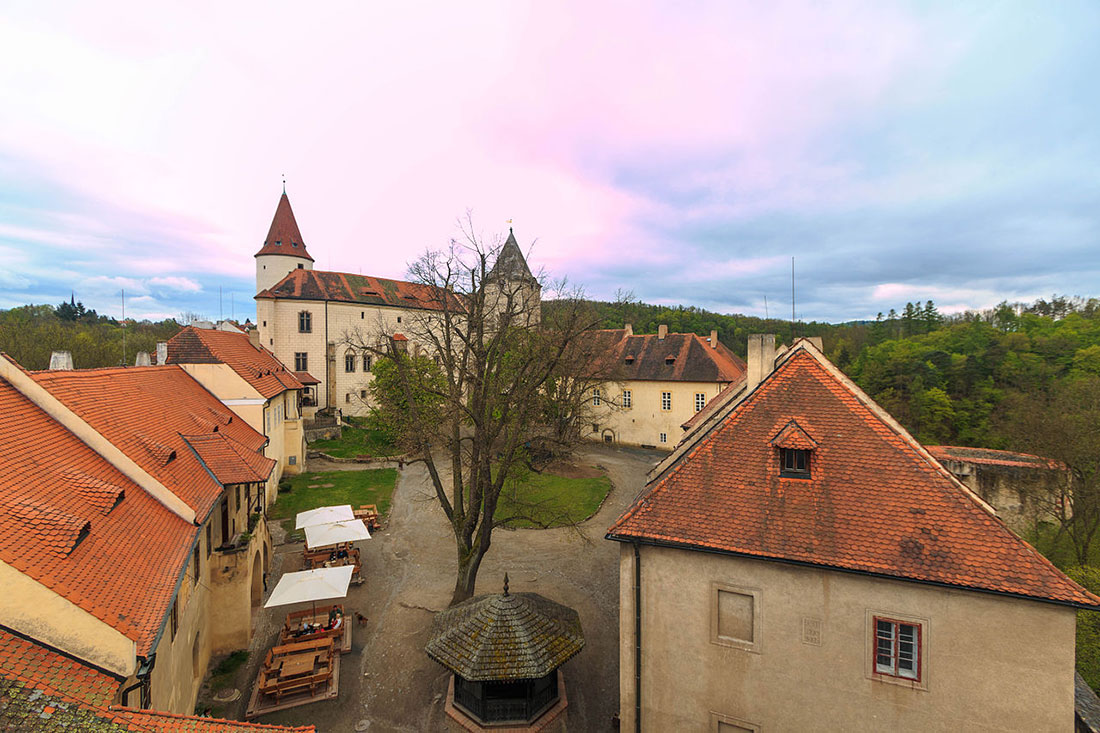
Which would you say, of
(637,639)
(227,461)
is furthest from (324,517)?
(637,639)

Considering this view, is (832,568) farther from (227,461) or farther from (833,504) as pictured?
(227,461)

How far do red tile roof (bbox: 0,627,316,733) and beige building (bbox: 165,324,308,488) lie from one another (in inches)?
713

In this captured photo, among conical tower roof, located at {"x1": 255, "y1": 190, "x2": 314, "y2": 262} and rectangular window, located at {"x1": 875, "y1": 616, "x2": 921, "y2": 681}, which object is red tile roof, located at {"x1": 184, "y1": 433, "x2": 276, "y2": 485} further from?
conical tower roof, located at {"x1": 255, "y1": 190, "x2": 314, "y2": 262}

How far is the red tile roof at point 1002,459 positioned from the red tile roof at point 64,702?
21.9 m

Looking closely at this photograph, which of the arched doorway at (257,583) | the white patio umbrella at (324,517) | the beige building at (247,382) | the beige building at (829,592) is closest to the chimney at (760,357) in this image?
the beige building at (829,592)

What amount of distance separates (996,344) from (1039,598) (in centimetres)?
4837

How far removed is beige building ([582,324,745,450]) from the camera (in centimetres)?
3709

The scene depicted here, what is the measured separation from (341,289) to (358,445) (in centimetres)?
1850

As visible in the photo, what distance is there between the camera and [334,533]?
1695 cm

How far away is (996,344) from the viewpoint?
42.5m

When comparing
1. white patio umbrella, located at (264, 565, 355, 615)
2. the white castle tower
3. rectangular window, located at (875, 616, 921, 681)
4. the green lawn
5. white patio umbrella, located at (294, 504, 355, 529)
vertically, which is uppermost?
the white castle tower

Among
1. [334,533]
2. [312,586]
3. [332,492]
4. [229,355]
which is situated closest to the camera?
[312,586]

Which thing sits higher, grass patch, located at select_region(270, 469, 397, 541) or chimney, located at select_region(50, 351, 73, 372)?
chimney, located at select_region(50, 351, 73, 372)

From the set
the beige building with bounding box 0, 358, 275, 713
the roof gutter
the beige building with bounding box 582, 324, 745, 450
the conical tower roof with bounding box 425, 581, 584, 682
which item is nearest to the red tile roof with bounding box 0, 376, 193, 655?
the beige building with bounding box 0, 358, 275, 713
